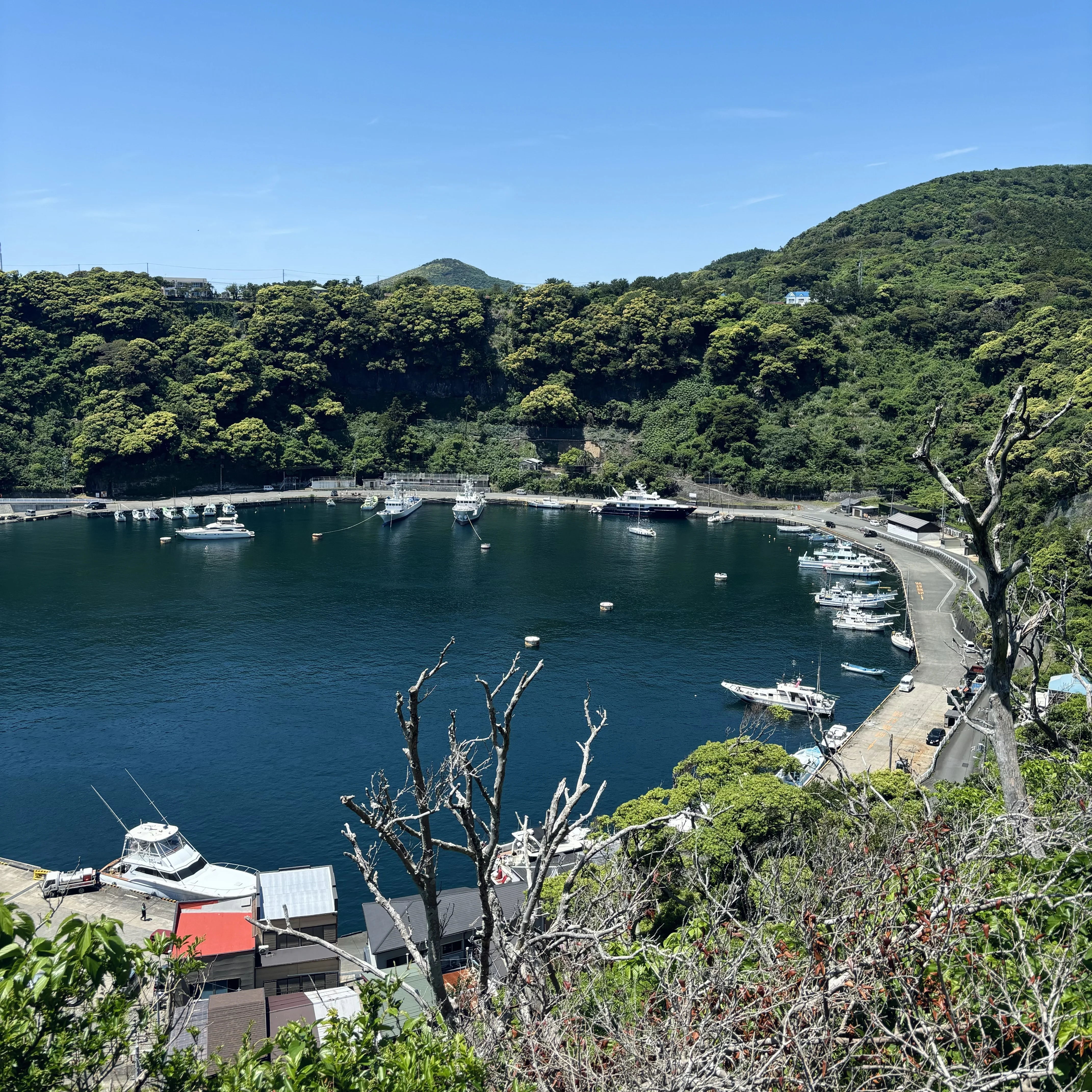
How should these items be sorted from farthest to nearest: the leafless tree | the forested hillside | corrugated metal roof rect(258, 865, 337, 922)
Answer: the forested hillside, corrugated metal roof rect(258, 865, 337, 922), the leafless tree

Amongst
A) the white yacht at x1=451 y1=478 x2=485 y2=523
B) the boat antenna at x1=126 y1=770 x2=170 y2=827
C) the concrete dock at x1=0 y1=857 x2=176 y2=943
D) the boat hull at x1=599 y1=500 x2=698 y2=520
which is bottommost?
the concrete dock at x1=0 y1=857 x2=176 y2=943

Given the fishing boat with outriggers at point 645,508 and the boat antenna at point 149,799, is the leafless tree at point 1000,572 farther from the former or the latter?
the fishing boat with outriggers at point 645,508

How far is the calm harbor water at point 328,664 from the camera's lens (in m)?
27.3

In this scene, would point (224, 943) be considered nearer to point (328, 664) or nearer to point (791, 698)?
point (328, 664)

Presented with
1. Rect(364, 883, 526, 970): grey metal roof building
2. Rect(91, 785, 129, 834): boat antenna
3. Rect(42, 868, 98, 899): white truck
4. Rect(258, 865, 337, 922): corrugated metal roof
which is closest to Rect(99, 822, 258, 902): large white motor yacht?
Rect(42, 868, 98, 899): white truck

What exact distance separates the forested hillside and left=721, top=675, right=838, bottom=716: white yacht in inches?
1714

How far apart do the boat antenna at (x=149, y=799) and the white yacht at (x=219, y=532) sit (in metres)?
37.6

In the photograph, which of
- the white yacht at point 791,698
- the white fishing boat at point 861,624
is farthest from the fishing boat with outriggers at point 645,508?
the white yacht at point 791,698

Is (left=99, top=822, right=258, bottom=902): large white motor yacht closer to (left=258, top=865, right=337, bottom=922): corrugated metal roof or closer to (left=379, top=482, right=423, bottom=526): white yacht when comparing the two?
(left=258, top=865, right=337, bottom=922): corrugated metal roof

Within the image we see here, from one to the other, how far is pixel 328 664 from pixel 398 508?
119 ft

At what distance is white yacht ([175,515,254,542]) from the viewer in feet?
210

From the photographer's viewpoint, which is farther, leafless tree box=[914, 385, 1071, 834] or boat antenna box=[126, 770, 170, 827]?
boat antenna box=[126, 770, 170, 827]

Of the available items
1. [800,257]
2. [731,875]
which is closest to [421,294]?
[800,257]

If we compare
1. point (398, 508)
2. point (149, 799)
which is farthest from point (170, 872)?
point (398, 508)
